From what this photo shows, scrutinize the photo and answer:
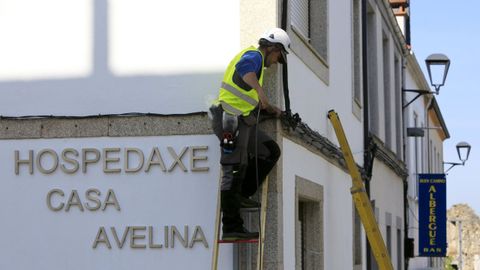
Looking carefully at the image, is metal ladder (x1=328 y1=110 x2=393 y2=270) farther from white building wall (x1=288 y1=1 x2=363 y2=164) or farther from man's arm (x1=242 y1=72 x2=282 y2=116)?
man's arm (x1=242 y1=72 x2=282 y2=116)

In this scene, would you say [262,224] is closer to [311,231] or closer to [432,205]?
[311,231]

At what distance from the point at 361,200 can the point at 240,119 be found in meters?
2.92

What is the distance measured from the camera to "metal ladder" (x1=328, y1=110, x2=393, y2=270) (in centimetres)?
1254

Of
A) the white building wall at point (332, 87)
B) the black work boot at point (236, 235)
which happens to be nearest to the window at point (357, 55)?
the white building wall at point (332, 87)

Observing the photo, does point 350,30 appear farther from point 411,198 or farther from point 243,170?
point 411,198

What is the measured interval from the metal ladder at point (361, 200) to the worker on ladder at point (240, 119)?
220 centimetres

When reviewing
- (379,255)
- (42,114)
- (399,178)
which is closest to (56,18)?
(42,114)

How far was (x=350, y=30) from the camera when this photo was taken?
16938 mm

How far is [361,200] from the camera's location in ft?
41.8

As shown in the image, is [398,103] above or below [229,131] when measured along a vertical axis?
above

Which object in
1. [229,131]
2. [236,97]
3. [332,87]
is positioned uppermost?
[332,87]

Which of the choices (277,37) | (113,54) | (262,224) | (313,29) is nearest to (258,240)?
(262,224)

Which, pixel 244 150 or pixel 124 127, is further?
pixel 124 127

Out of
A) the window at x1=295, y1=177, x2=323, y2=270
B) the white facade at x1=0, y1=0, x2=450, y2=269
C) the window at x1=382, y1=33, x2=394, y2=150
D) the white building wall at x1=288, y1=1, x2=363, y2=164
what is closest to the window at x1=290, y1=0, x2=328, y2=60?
the white building wall at x1=288, y1=1, x2=363, y2=164
